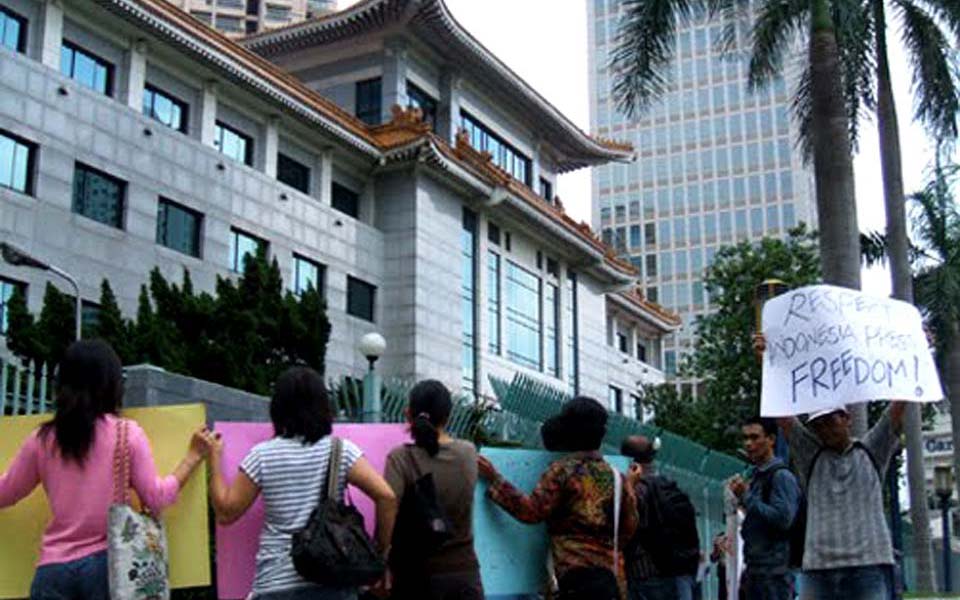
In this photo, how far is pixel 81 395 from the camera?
438 centimetres

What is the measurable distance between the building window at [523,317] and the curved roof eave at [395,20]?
619cm

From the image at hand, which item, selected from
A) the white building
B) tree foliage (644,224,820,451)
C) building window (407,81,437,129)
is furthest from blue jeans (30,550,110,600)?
building window (407,81,437,129)

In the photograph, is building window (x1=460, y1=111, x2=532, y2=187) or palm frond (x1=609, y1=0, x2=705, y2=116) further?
building window (x1=460, y1=111, x2=532, y2=187)

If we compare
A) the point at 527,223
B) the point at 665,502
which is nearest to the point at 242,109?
the point at 527,223

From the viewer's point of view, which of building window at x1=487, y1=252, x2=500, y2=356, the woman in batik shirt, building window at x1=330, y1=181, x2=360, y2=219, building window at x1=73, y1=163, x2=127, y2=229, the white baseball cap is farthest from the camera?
building window at x1=487, y1=252, x2=500, y2=356

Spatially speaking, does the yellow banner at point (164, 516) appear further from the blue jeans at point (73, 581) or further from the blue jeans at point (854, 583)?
the blue jeans at point (854, 583)

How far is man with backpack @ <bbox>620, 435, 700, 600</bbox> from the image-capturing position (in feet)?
21.0

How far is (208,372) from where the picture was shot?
20297 millimetres

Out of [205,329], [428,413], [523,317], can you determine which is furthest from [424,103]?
[428,413]

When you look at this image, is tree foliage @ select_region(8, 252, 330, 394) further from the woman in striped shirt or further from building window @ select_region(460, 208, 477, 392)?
building window @ select_region(460, 208, 477, 392)

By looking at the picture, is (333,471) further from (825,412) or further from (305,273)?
(305,273)

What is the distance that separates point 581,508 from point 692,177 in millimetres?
92384

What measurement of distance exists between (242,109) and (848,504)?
28635 millimetres

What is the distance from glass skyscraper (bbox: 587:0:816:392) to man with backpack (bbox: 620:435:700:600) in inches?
3367
